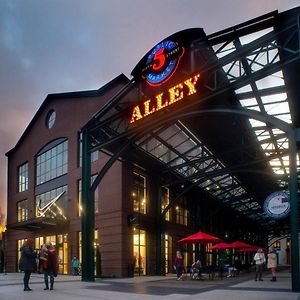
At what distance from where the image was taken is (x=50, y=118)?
3697 centimetres

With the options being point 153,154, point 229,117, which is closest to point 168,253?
point 153,154

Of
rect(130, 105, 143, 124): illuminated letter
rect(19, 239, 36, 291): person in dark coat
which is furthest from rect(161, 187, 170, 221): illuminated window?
rect(19, 239, 36, 291): person in dark coat

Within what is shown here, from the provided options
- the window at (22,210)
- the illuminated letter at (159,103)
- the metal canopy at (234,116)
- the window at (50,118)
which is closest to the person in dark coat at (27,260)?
the metal canopy at (234,116)

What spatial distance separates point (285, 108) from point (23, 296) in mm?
14091

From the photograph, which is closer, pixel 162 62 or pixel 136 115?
pixel 162 62

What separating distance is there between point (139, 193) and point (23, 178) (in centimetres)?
1562

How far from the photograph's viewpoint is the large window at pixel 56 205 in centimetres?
3366

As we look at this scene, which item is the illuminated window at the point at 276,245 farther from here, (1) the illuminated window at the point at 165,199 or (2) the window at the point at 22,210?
(2) the window at the point at 22,210

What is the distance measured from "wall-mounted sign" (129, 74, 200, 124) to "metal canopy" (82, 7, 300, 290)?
30 centimetres

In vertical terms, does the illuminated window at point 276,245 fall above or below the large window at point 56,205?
below

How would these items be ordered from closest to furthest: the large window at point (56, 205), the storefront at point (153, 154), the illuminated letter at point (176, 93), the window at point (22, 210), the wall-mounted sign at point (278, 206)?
the wall-mounted sign at point (278, 206), the storefront at point (153, 154), the illuminated letter at point (176, 93), the large window at point (56, 205), the window at point (22, 210)

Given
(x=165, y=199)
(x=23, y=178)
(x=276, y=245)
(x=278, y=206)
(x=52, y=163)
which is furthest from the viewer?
(x=276, y=245)

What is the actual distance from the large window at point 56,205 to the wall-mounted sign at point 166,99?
51.5 ft

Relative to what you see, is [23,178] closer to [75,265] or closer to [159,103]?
[75,265]
